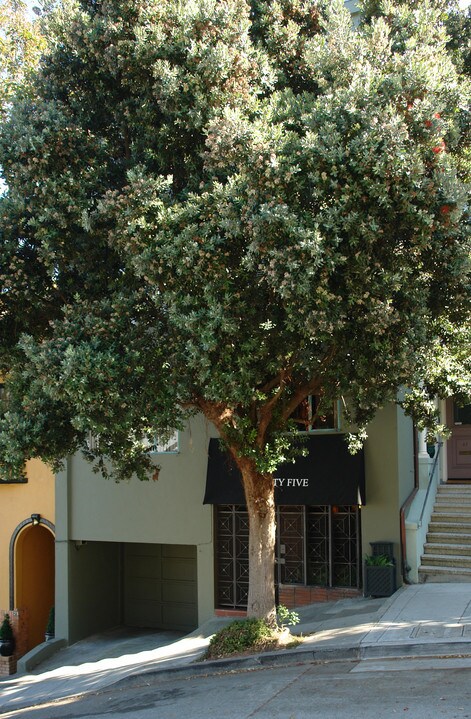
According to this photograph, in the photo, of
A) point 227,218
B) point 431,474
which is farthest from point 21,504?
point 227,218

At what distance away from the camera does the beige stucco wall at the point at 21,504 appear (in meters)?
17.2

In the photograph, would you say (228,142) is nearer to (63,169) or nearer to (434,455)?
(63,169)

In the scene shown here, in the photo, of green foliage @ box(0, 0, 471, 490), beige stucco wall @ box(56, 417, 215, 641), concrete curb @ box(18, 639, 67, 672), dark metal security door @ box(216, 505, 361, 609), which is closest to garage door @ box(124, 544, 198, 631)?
beige stucco wall @ box(56, 417, 215, 641)

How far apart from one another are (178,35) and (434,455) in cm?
920

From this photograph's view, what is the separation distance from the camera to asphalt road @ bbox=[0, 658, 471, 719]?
751 centimetres

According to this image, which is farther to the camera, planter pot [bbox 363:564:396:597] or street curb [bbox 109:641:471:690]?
planter pot [bbox 363:564:396:597]

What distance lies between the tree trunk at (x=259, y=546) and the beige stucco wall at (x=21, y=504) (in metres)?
7.68

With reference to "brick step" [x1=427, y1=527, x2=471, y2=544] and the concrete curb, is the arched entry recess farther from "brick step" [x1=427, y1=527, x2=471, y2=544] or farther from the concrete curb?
"brick step" [x1=427, y1=527, x2=471, y2=544]

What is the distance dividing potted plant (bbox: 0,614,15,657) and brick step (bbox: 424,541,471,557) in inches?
364

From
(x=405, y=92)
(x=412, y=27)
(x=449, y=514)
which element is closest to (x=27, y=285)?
(x=405, y=92)

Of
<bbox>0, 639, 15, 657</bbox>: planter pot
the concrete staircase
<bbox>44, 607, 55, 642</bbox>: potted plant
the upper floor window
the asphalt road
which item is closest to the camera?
the asphalt road

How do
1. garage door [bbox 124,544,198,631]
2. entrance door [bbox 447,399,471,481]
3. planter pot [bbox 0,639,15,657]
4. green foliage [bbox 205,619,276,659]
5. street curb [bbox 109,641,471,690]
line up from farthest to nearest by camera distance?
garage door [bbox 124,544,198,631]
planter pot [bbox 0,639,15,657]
entrance door [bbox 447,399,471,481]
green foliage [bbox 205,619,276,659]
street curb [bbox 109,641,471,690]

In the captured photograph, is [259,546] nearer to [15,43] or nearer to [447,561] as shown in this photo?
[447,561]

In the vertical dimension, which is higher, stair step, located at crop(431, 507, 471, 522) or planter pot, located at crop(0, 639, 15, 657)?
stair step, located at crop(431, 507, 471, 522)
